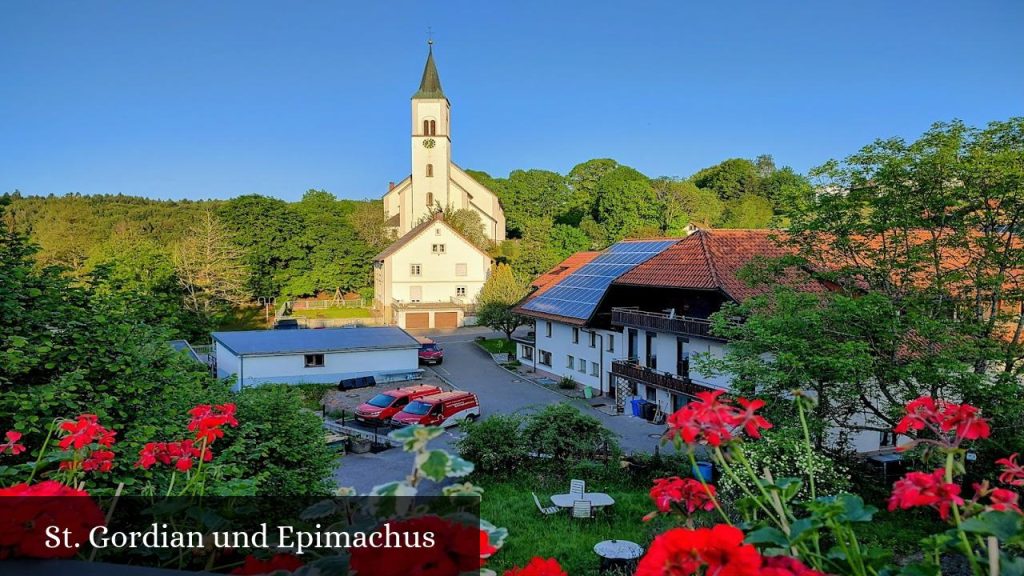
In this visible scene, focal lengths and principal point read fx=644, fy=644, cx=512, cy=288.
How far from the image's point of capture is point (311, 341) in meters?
31.0

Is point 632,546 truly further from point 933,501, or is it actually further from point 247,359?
point 247,359

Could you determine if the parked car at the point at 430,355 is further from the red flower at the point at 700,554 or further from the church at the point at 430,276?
the red flower at the point at 700,554

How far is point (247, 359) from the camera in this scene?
28250 mm

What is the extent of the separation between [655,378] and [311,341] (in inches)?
653

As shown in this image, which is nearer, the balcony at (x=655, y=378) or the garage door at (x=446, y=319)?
the balcony at (x=655, y=378)

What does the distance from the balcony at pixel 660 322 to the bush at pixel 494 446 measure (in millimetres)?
7317

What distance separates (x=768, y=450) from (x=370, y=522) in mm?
12890

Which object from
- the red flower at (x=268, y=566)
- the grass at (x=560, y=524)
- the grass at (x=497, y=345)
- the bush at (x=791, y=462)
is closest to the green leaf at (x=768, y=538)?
the red flower at (x=268, y=566)

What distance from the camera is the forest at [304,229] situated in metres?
46.7

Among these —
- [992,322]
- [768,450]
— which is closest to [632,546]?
[768,450]

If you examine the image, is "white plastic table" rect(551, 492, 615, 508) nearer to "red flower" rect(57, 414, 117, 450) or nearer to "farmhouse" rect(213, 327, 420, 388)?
"red flower" rect(57, 414, 117, 450)

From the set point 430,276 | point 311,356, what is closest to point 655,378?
point 311,356

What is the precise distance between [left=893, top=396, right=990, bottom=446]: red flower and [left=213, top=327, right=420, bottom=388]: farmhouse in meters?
28.3

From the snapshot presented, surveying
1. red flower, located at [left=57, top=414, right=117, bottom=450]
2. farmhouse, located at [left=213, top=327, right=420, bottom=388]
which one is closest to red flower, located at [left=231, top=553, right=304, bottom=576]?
red flower, located at [left=57, top=414, right=117, bottom=450]
